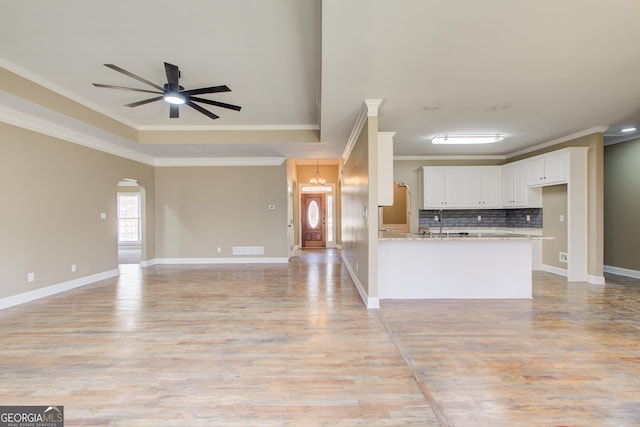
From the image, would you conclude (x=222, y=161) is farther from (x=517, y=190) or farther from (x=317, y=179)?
(x=517, y=190)

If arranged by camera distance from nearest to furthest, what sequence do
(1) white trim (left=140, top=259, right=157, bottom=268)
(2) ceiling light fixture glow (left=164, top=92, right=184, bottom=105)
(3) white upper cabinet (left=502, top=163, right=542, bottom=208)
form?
(2) ceiling light fixture glow (left=164, top=92, right=184, bottom=105), (3) white upper cabinet (left=502, top=163, right=542, bottom=208), (1) white trim (left=140, top=259, right=157, bottom=268)

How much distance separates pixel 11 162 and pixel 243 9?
4036 mm

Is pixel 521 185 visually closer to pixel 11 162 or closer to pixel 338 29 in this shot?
pixel 338 29

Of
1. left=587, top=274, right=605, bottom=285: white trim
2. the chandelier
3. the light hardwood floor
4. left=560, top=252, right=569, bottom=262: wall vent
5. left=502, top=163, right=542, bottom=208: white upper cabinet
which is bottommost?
the light hardwood floor

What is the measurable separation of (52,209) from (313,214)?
729cm

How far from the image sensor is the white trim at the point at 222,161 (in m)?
6.93

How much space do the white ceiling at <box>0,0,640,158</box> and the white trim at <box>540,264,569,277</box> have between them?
269cm

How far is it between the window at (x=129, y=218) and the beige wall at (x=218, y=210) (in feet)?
16.0

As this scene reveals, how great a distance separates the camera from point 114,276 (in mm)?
5660

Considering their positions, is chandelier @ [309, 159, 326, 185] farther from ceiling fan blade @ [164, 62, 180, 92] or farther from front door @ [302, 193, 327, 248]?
ceiling fan blade @ [164, 62, 180, 92]

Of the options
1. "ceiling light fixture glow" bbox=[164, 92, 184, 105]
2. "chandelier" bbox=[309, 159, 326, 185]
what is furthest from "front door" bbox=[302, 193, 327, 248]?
"ceiling light fixture glow" bbox=[164, 92, 184, 105]

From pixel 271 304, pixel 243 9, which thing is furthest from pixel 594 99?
pixel 271 304

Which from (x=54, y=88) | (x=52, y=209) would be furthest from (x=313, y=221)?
(x=54, y=88)

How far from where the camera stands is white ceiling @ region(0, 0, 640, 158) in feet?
6.91
